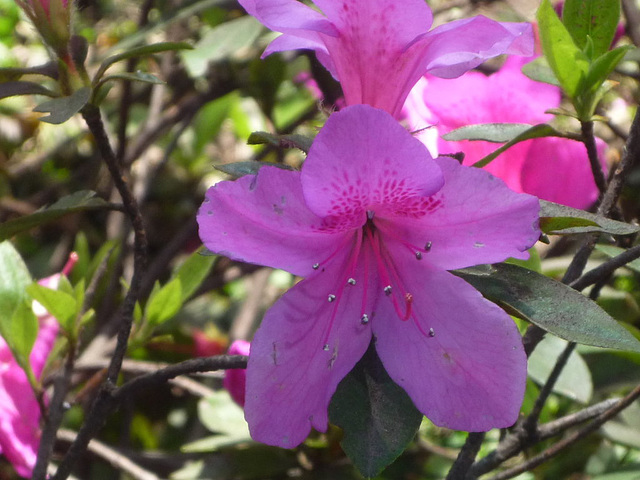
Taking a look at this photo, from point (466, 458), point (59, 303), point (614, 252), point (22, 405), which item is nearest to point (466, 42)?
point (614, 252)

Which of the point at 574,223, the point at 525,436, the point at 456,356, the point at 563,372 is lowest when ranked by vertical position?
the point at 563,372

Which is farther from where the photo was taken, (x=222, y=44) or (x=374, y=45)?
(x=222, y=44)

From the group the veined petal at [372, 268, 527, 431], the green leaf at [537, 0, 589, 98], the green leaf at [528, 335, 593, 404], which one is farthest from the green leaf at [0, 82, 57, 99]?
the green leaf at [528, 335, 593, 404]

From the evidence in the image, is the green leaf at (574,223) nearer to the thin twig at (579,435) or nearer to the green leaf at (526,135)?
the green leaf at (526,135)

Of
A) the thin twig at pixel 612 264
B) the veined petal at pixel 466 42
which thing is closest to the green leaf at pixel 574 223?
the thin twig at pixel 612 264

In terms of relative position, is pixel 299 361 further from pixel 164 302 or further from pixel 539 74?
pixel 539 74

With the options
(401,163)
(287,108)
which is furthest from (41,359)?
(287,108)
